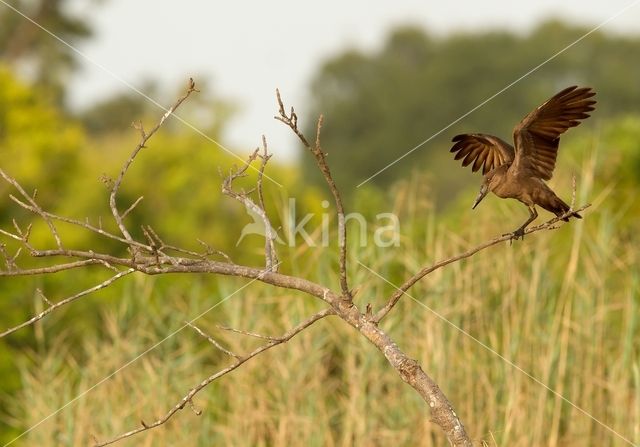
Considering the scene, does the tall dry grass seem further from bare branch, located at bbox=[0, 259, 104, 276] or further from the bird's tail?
bare branch, located at bbox=[0, 259, 104, 276]

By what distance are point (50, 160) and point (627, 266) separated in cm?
1485

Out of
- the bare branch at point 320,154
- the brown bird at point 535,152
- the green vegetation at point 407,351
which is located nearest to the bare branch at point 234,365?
the bare branch at point 320,154

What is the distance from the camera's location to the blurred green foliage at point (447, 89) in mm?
45562

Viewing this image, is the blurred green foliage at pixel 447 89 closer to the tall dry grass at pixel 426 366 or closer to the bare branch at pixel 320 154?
the tall dry grass at pixel 426 366

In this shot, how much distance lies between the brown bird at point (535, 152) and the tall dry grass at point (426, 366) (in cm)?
278

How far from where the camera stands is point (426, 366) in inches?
248

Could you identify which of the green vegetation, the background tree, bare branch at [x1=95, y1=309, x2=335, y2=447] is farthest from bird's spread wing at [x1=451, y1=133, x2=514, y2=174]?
the background tree

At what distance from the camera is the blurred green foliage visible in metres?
45.6

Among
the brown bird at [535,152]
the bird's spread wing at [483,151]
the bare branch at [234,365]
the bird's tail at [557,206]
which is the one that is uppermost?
the bird's spread wing at [483,151]

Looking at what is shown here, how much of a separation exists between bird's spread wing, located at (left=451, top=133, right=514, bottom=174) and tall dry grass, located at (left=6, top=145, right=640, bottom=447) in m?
2.64

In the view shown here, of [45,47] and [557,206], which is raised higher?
[45,47]

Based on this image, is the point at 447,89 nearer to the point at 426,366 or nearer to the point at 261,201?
the point at 426,366

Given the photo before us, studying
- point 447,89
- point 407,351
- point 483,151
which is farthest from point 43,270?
point 447,89

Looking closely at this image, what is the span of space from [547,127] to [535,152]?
103 mm
